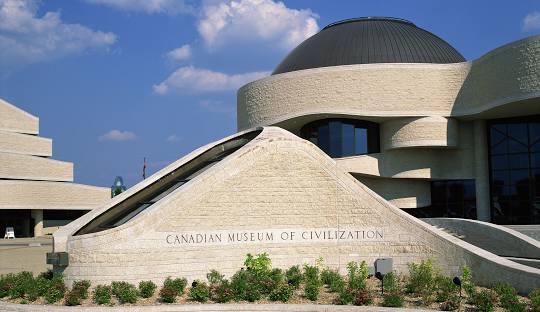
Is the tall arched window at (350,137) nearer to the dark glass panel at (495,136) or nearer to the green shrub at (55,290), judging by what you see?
the dark glass panel at (495,136)

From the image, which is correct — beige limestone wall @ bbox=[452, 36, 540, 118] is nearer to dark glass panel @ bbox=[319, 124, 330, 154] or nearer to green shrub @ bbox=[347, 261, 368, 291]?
dark glass panel @ bbox=[319, 124, 330, 154]

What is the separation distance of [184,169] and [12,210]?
3850 centimetres

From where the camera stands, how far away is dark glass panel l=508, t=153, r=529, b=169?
104 feet

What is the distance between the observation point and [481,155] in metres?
32.9

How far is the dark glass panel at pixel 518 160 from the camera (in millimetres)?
31766

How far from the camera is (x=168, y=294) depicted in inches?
554

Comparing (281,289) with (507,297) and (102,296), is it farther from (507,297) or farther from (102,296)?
(507,297)

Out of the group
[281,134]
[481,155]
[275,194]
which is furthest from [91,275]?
[481,155]

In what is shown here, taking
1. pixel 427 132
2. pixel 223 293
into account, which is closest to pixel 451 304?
pixel 223 293

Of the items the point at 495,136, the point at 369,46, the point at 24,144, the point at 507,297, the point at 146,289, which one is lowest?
the point at 507,297

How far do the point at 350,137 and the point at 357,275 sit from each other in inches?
745

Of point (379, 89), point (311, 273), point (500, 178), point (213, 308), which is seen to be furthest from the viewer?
point (500, 178)

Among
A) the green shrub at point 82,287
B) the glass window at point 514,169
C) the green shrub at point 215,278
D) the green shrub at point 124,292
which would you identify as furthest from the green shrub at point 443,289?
the glass window at point 514,169

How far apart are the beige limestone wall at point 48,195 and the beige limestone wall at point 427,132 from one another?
3576 cm
